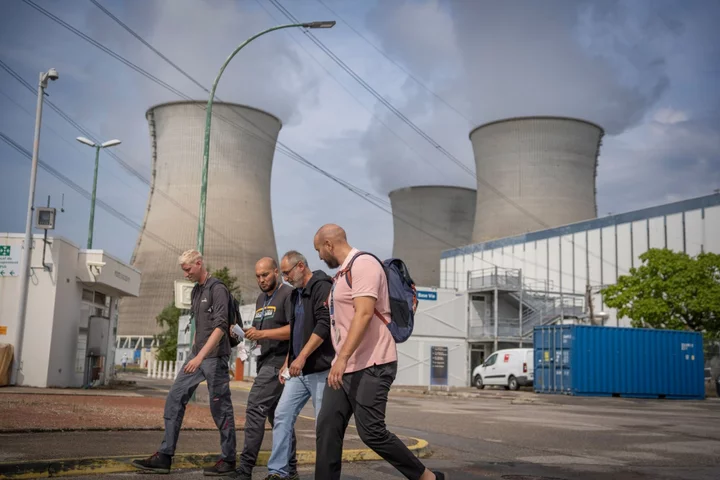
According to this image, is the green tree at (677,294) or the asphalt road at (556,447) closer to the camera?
the asphalt road at (556,447)

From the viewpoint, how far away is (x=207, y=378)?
5.50 m

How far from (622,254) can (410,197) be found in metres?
18.0

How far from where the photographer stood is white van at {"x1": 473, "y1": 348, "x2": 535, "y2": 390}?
28.0 m

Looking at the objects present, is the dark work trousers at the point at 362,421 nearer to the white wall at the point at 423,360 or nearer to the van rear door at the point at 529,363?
the van rear door at the point at 529,363

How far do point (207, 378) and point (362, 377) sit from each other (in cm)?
182

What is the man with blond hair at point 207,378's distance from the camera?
5355 mm

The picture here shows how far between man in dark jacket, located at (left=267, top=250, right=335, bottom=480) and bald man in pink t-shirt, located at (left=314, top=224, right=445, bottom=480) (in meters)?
0.49

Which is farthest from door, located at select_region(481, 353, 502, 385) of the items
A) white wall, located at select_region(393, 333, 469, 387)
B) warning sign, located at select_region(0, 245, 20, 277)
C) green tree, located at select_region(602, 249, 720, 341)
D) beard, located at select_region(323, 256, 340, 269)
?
beard, located at select_region(323, 256, 340, 269)

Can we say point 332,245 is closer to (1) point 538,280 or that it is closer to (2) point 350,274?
(2) point 350,274

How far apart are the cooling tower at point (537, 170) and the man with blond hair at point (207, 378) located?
124 feet

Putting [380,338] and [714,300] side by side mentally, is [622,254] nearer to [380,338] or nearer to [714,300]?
[714,300]

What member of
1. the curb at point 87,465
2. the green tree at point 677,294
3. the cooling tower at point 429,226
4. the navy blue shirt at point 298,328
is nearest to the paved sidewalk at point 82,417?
the curb at point 87,465

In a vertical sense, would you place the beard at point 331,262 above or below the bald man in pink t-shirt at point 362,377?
above

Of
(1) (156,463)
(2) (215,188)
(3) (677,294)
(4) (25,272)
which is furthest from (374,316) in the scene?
(2) (215,188)
